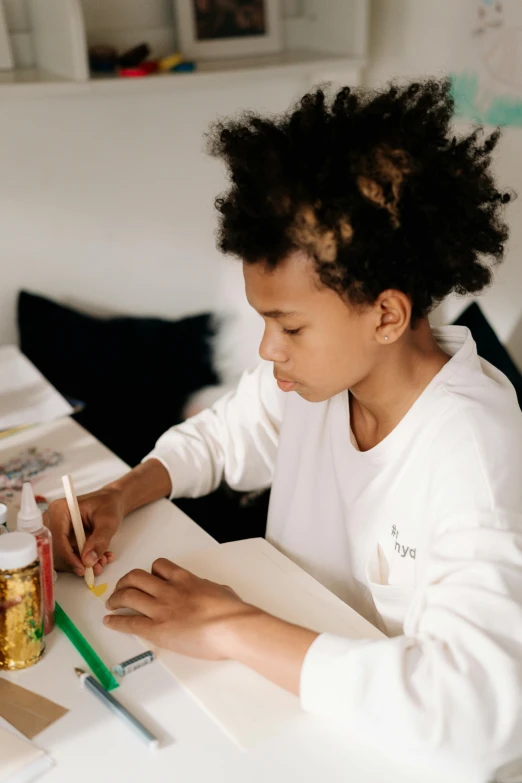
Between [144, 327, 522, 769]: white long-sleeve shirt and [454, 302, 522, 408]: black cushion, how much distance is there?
18.1 inches

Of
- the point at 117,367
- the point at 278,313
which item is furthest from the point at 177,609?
the point at 117,367

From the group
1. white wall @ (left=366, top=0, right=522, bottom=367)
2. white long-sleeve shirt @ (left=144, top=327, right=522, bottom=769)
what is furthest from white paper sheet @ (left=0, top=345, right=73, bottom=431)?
white wall @ (left=366, top=0, right=522, bottom=367)

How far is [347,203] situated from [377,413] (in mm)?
327

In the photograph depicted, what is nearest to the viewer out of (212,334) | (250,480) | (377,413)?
(377,413)

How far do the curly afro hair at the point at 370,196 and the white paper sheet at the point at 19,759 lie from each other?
54cm

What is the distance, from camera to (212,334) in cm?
203

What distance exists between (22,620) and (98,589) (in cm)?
16

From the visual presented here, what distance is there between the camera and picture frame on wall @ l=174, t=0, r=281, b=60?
5.95 feet

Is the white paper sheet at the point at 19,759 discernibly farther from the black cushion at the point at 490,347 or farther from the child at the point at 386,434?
the black cushion at the point at 490,347

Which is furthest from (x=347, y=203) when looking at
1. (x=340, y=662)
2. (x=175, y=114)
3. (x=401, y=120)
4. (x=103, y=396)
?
(x=175, y=114)

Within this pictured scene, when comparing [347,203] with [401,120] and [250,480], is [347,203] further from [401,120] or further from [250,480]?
[250,480]

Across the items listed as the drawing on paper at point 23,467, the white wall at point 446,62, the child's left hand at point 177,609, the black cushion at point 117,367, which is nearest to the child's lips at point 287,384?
the child's left hand at point 177,609

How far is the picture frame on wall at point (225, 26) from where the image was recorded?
5.95 ft

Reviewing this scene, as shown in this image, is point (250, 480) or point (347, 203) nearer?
point (347, 203)
